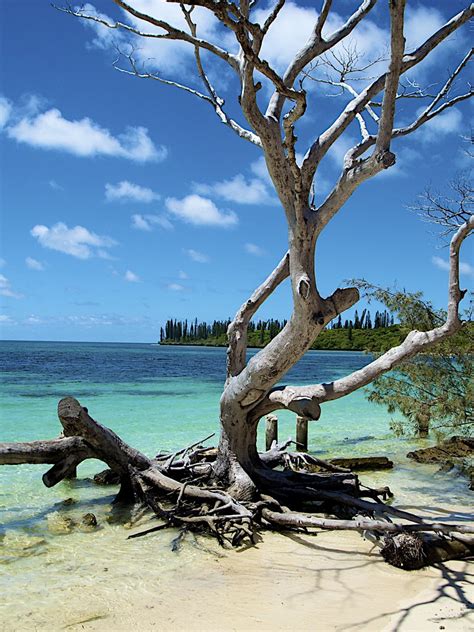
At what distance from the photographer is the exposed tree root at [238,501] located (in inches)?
248

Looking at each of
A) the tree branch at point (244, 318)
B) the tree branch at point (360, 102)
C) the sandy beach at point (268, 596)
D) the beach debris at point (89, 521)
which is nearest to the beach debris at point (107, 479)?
the beach debris at point (89, 521)

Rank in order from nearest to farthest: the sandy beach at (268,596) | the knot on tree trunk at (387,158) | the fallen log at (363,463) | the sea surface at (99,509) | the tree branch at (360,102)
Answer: the sandy beach at (268,596) → the sea surface at (99,509) → the knot on tree trunk at (387,158) → the tree branch at (360,102) → the fallen log at (363,463)

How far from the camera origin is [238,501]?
7.46 meters

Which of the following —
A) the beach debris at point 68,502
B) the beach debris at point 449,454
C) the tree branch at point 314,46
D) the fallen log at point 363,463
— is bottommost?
the beach debris at point 68,502

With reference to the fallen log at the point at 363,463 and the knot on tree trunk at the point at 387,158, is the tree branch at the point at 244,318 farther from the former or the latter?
the fallen log at the point at 363,463

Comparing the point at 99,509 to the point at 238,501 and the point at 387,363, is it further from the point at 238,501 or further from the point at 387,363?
the point at 387,363

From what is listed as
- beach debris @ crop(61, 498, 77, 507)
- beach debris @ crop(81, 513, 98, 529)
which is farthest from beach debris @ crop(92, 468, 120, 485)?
beach debris @ crop(81, 513, 98, 529)

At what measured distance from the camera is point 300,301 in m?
6.84

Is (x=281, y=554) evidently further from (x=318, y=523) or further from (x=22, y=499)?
(x=22, y=499)

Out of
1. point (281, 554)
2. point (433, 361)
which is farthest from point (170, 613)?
point (433, 361)

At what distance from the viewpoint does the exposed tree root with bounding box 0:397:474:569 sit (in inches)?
248

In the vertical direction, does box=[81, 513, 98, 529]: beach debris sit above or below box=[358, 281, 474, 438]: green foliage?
below

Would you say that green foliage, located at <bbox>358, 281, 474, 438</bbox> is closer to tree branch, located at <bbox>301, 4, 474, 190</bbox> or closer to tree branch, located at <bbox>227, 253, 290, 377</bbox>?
tree branch, located at <bbox>227, 253, 290, 377</bbox>

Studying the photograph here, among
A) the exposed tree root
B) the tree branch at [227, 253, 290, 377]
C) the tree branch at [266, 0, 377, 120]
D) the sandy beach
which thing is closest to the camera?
the sandy beach
